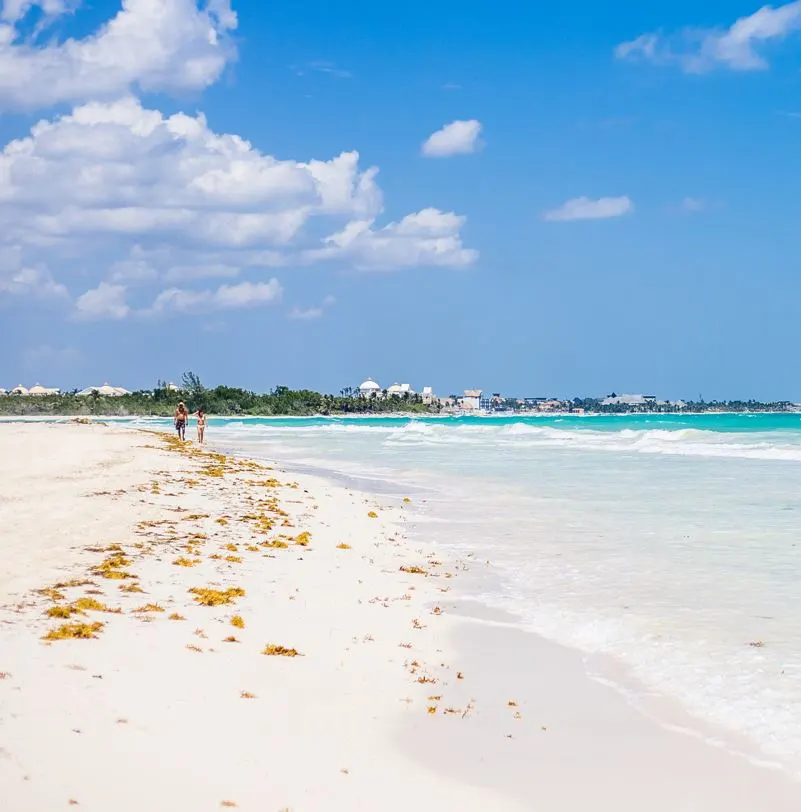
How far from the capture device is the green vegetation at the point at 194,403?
154750 millimetres

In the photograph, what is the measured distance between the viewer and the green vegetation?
155 metres

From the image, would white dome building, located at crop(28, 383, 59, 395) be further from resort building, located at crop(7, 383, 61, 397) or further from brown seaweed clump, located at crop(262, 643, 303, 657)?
brown seaweed clump, located at crop(262, 643, 303, 657)

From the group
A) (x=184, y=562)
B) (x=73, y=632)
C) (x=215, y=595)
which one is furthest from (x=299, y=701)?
(x=184, y=562)

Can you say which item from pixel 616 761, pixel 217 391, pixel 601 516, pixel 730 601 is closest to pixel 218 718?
pixel 616 761

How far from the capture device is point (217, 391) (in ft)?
579

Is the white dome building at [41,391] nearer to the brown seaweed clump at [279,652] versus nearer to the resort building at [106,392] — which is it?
the resort building at [106,392]

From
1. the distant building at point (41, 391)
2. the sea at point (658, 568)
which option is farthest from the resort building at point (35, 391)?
the sea at point (658, 568)

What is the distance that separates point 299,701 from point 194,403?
168807 mm

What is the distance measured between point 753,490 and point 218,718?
2075 centimetres

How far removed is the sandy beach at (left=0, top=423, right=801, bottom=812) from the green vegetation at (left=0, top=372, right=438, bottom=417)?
A: 15134 cm

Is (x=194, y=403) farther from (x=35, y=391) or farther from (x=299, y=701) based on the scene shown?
(x=299, y=701)

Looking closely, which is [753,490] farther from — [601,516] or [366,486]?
[366,486]

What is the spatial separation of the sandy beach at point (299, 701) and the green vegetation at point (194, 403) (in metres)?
151

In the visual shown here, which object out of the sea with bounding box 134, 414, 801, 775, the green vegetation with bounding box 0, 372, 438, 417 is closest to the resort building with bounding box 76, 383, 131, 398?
the green vegetation with bounding box 0, 372, 438, 417
